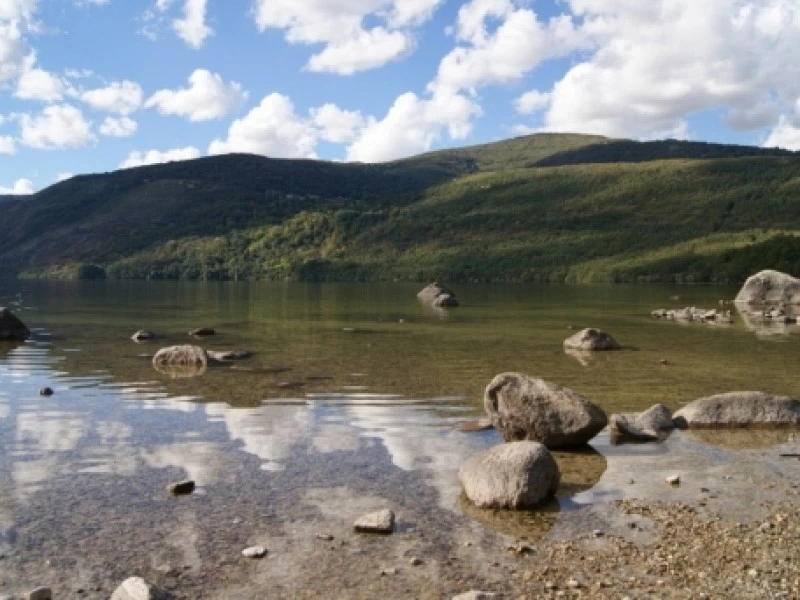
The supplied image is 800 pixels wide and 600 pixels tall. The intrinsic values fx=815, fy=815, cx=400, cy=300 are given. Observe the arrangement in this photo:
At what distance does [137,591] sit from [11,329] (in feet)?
135

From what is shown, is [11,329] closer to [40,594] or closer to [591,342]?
[591,342]

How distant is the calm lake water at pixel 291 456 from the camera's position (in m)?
12.0

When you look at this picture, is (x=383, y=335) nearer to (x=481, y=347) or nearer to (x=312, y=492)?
(x=481, y=347)

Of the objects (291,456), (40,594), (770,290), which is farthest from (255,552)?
(770,290)

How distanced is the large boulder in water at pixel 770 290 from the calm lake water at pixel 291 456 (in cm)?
3661

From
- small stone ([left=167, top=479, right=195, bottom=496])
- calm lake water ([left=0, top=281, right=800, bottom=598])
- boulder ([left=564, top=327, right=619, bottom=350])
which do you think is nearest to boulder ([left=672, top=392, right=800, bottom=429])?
calm lake water ([left=0, top=281, right=800, bottom=598])

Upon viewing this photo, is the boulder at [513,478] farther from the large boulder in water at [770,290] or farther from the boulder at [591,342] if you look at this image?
the large boulder in water at [770,290]

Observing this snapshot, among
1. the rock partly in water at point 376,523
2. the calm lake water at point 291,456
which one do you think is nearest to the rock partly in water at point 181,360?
the calm lake water at point 291,456

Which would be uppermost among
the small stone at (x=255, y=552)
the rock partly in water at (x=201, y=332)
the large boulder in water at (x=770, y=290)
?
the large boulder in water at (x=770, y=290)

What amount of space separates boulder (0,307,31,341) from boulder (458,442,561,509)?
1515 inches

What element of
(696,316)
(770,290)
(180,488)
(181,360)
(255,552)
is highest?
(770,290)

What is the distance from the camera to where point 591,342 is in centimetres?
3959

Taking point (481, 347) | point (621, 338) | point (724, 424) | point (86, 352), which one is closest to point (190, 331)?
point (86, 352)

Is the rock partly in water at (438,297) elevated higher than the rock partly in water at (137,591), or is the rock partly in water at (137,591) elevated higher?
the rock partly in water at (438,297)
